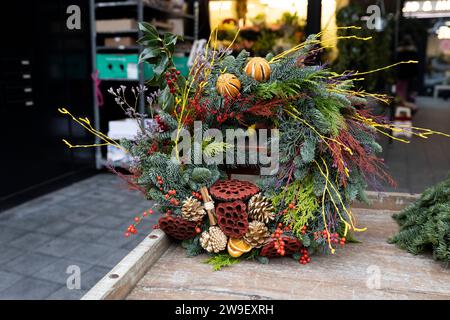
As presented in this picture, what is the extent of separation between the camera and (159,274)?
4.73 ft

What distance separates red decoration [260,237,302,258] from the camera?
4.81ft

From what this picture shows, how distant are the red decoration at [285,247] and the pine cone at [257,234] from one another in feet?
0.08

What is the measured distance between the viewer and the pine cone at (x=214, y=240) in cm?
150

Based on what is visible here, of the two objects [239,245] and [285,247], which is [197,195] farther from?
[285,247]

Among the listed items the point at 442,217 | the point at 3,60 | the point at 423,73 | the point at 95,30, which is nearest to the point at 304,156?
the point at 442,217

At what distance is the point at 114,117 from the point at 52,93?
105cm

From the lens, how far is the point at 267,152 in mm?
1558

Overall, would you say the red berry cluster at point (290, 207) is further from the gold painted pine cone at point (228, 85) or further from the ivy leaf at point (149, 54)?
the ivy leaf at point (149, 54)

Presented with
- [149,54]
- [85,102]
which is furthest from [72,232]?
[149,54]

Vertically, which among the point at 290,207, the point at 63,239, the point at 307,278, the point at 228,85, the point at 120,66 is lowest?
the point at 63,239

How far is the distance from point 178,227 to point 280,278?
1.28 ft

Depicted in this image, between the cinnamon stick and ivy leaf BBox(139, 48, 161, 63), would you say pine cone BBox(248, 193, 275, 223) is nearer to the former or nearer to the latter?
the cinnamon stick

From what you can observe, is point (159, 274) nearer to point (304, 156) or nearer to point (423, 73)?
point (304, 156)

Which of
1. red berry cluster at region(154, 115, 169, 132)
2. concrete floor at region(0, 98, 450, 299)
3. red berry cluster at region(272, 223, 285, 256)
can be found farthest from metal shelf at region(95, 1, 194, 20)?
red berry cluster at region(272, 223, 285, 256)
